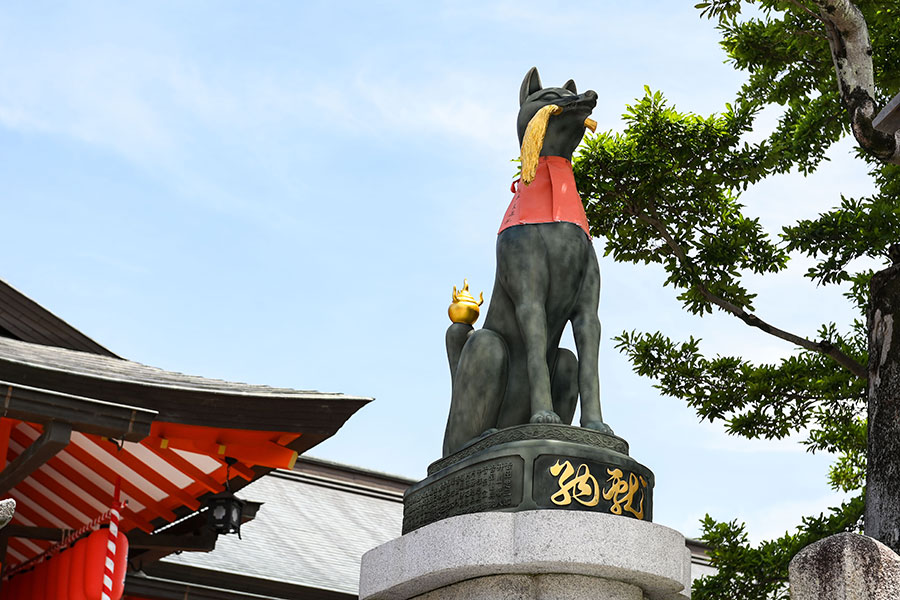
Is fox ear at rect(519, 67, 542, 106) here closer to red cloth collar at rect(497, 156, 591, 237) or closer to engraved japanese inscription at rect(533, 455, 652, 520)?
red cloth collar at rect(497, 156, 591, 237)

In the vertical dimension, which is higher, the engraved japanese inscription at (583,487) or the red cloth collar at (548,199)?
the red cloth collar at (548,199)

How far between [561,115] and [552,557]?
2428 millimetres

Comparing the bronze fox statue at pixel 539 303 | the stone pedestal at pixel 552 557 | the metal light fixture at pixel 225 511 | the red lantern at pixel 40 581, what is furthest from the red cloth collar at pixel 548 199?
the red lantern at pixel 40 581

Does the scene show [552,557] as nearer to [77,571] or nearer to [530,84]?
[530,84]

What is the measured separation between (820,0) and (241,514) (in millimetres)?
6640

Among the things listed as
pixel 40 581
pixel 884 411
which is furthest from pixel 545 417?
pixel 40 581

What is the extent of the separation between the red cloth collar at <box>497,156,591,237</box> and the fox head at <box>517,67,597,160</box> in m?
0.08

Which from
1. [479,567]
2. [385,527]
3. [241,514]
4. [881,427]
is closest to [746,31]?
[881,427]

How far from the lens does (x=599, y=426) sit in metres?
5.62

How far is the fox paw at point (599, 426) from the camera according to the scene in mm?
5586

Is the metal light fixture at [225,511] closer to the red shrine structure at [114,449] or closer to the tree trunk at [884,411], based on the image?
the red shrine structure at [114,449]

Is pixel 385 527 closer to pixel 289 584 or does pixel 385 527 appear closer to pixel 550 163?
pixel 289 584

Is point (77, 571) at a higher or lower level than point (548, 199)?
lower

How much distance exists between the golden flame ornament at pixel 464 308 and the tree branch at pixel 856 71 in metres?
4.17
